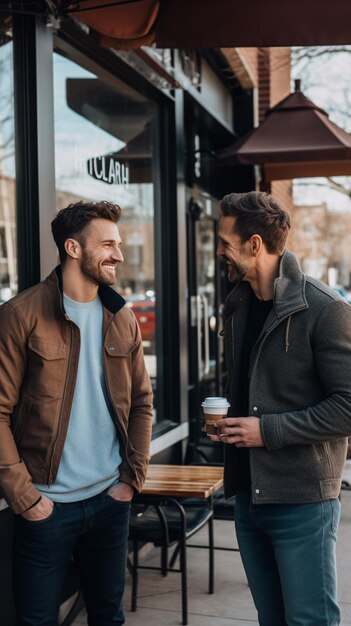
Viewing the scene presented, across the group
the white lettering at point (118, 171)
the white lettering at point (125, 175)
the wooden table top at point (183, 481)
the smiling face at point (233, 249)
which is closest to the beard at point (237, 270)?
the smiling face at point (233, 249)

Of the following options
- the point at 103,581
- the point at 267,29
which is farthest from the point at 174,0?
the point at 103,581

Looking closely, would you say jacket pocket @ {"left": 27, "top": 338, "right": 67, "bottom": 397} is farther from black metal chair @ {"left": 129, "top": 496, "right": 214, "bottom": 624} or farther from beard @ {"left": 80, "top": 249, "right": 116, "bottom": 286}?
black metal chair @ {"left": 129, "top": 496, "right": 214, "bottom": 624}

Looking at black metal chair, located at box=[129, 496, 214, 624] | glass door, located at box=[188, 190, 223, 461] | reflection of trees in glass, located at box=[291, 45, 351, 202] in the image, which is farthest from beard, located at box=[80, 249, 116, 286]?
reflection of trees in glass, located at box=[291, 45, 351, 202]

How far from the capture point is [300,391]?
2.65 meters

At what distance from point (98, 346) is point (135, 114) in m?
3.55

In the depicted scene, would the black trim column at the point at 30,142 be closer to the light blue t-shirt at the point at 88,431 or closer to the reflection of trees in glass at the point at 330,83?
the light blue t-shirt at the point at 88,431

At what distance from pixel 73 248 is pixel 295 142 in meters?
4.45

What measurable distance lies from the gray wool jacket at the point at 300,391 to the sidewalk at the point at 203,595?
2.24m

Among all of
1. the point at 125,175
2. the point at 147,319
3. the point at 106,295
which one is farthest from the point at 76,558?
the point at 147,319

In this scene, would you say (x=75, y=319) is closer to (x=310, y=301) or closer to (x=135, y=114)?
(x=310, y=301)

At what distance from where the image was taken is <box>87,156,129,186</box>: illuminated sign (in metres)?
5.63

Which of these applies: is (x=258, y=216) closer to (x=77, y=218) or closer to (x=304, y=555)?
(x=77, y=218)

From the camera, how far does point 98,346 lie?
10.9 ft

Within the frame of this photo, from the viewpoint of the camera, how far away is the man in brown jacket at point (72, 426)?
10.3 feet
